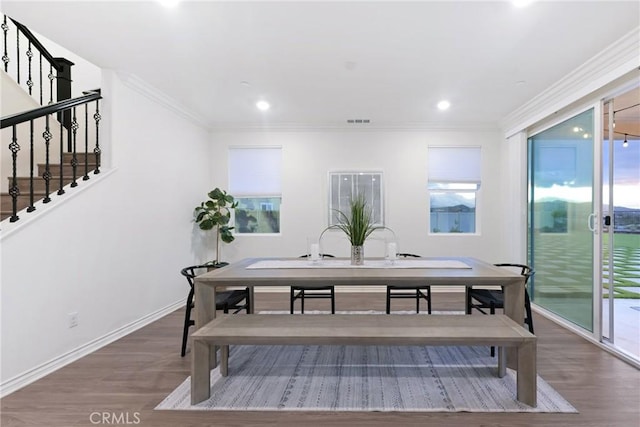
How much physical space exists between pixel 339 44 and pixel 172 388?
292 cm

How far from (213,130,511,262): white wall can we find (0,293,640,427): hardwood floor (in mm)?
2132

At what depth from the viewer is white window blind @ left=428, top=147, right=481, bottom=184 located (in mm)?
5020

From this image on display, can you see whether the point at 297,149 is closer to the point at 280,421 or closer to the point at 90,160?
the point at 90,160

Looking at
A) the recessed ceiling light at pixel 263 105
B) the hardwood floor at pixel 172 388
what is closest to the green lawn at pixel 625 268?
the hardwood floor at pixel 172 388

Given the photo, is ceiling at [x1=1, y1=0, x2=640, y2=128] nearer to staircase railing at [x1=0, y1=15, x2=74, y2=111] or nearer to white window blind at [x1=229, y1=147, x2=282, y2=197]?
white window blind at [x1=229, y1=147, x2=282, y2=197]

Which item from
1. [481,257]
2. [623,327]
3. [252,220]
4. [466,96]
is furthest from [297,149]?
[623,327]

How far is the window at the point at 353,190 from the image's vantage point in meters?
5.00

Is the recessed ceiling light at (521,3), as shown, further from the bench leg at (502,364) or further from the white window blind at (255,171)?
the white window blind at (255,171)

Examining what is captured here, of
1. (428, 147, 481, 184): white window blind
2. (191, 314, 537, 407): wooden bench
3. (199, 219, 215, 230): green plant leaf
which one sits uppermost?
(428, 147, 481, 184): white window blind

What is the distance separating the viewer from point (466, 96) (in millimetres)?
3811

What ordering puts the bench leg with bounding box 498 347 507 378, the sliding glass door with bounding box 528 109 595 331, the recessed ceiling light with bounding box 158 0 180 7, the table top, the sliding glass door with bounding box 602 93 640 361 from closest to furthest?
1. the recessed ceiling light with bounding box 158 0 180 7
2. the table top
3. the bench leg with bounding box 498 347 507 378
4. the sliding glass door with bounding box 602 93 640 361
5. the sliding glass door with bounding box 528 109 595 331

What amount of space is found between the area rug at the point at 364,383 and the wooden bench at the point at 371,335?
7.3 inches

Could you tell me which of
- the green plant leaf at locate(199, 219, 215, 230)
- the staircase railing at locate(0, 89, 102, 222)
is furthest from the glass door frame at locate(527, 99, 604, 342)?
the staircase railing at locate(0, 89, 102, 222)

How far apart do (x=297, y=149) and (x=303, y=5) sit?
294cm
